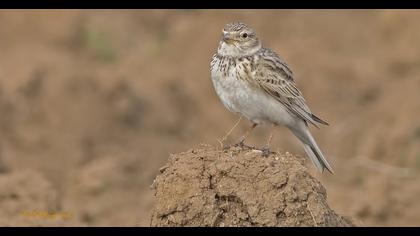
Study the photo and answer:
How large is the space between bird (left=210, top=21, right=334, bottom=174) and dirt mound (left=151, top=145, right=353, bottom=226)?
893mm

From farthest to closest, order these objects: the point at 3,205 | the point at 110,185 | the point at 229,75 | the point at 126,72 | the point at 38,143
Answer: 1. the point at 126,72
2. the point at 38,143
3. the point at 110,185
4. the point at 3,205
5. the point at 229,75

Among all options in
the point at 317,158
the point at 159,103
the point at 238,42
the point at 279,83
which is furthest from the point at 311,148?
the point at 159,103

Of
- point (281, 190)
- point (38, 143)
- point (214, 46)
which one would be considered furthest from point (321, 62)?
point (281, 190)

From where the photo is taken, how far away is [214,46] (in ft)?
62.3

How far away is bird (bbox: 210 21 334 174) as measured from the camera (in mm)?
9922

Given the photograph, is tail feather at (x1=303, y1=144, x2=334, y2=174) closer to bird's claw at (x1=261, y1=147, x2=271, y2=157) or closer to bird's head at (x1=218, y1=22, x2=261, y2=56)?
bird's head at (x1=218, y1=22, x2=261, y2=56)

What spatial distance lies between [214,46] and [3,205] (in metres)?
8.08

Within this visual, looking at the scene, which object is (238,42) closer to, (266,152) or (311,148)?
(311,148)

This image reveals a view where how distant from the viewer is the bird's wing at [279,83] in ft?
33.0

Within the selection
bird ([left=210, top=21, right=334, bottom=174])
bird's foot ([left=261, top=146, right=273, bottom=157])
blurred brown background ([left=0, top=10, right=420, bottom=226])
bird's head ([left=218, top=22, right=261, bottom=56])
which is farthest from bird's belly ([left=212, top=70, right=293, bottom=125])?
blurred brown background ([left=0, top=10, right=420, bottom=226])

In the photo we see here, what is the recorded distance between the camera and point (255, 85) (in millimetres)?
10000

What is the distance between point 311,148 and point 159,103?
6927 millimetres

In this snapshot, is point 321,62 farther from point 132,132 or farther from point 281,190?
point 281,190

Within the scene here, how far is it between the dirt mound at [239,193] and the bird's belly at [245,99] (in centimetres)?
104
